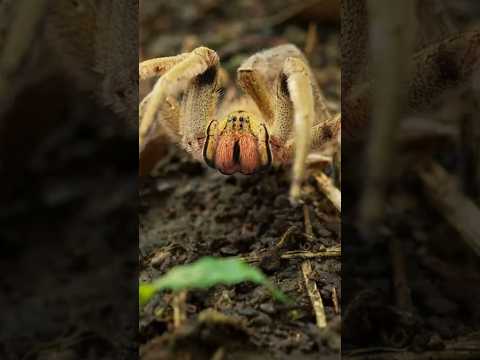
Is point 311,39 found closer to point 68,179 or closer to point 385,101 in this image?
point 68,179

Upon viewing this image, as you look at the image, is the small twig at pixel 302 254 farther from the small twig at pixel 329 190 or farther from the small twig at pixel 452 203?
the small twig at pixel 452 203

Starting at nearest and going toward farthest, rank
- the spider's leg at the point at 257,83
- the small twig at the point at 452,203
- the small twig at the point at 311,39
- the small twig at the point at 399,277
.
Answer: the spider's leg at the point at 257,83
the small twig at the point at 399,277
the small twig at the point at 452,203
the small twig at the point at 311,39

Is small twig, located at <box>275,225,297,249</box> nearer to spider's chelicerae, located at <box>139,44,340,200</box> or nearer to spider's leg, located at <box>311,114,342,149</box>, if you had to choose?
spider's chelicerae, located at <box>139,44,340,200</box>

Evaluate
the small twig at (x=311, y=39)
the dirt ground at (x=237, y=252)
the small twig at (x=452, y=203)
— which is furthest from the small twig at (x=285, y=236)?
the small twig at (x=311, y=39)

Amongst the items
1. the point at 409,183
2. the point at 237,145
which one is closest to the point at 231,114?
the point at 237,145

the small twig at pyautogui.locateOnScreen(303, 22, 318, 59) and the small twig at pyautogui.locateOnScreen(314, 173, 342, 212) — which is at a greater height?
the small twig at pyautogui.locateOnScreen(303, 22, 318, 59)

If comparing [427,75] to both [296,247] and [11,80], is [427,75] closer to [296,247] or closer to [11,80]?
[296,247]

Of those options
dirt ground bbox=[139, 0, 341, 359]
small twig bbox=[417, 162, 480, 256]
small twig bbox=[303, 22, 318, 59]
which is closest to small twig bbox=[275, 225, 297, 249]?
dirt ground bbox=[139, 0, 341, 359]

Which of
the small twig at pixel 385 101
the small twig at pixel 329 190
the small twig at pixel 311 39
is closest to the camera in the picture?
the small twig at pixel 385 101
